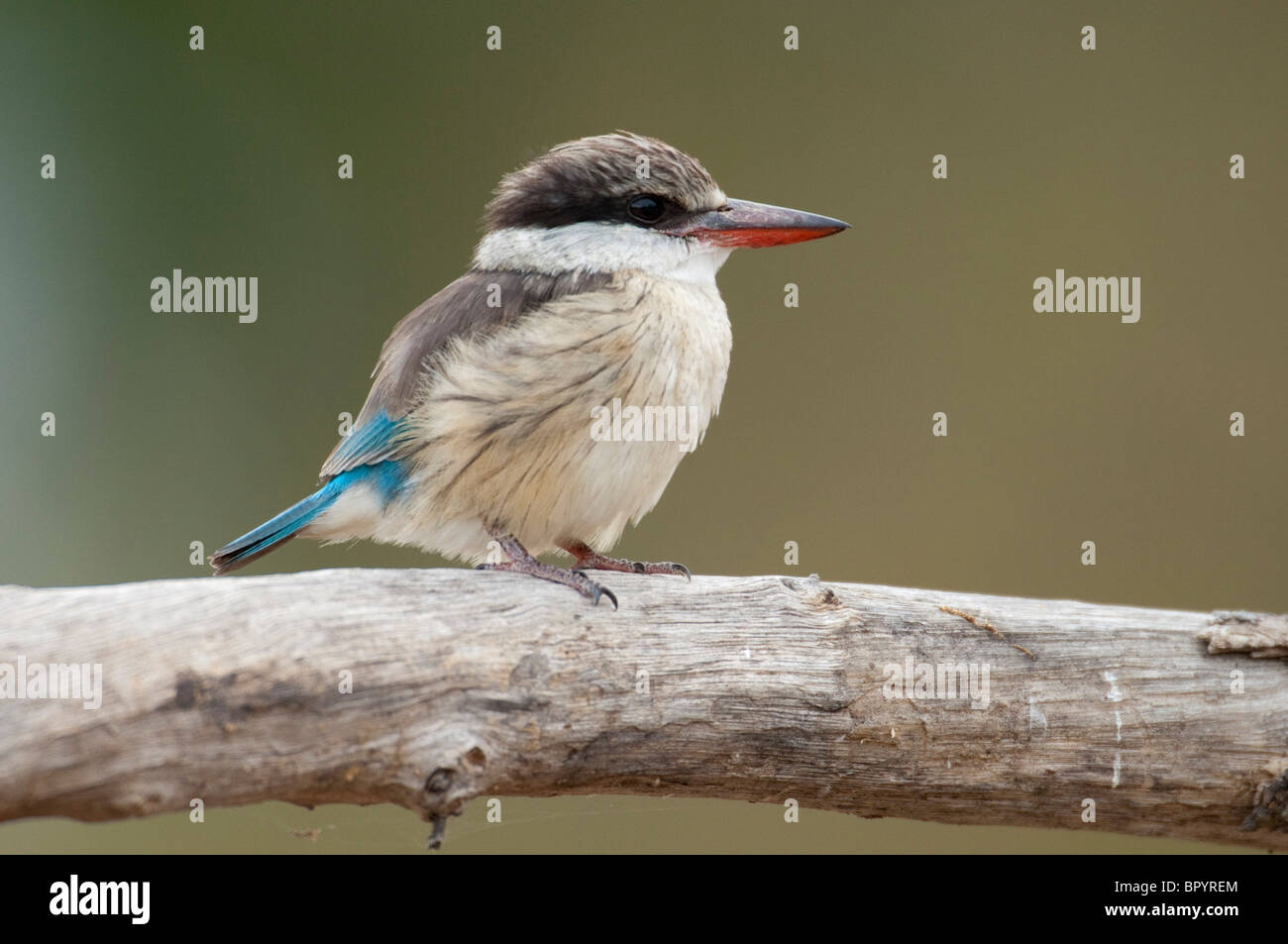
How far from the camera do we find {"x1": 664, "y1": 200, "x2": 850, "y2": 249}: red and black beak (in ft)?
9.73

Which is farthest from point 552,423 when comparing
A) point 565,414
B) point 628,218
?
point 628,218

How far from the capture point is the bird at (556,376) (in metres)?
2.65

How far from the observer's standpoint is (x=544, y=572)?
2.49 m

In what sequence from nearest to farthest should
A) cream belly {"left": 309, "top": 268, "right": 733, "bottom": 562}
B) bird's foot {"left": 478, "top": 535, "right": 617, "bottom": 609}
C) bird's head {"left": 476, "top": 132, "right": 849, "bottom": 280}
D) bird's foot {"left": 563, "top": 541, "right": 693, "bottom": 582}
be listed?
bird's foot {"left": 478, "top": 535, "right": 617, "bottom": 609} → cream belly {"left": 309, "top": 268, "right": 733, "bottom": 562} → bird's foot {"left": 563, "top": 541, "right": 693, "bottom": 582} → bird's head {"left": 476, "top": 132, "right": 849, "bottom": 280}

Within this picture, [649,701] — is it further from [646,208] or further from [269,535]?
[646,208]

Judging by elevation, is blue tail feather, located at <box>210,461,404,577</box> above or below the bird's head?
below

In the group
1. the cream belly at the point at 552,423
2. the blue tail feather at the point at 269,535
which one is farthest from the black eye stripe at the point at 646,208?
the blue tail feather at the point at 269,535

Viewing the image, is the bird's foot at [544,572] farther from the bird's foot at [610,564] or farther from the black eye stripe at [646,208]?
the black eye stripe at [646,208]

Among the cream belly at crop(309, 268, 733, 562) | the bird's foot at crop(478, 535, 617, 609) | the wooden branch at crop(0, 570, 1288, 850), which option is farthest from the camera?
the cream belly at crop(309, 268, 733, 562)

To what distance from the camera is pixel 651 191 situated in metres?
2.91

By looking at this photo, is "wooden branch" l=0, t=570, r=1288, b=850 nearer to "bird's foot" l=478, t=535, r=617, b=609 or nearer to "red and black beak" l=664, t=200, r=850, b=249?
"bird's foot" l=478, t=535, r=617, b=609

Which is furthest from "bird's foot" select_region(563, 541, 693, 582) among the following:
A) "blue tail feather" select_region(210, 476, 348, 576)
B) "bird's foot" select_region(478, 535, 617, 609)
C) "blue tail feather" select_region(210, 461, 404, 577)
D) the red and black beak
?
the red and black beak

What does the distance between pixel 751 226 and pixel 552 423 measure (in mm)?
746

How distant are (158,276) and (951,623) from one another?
3.87m
